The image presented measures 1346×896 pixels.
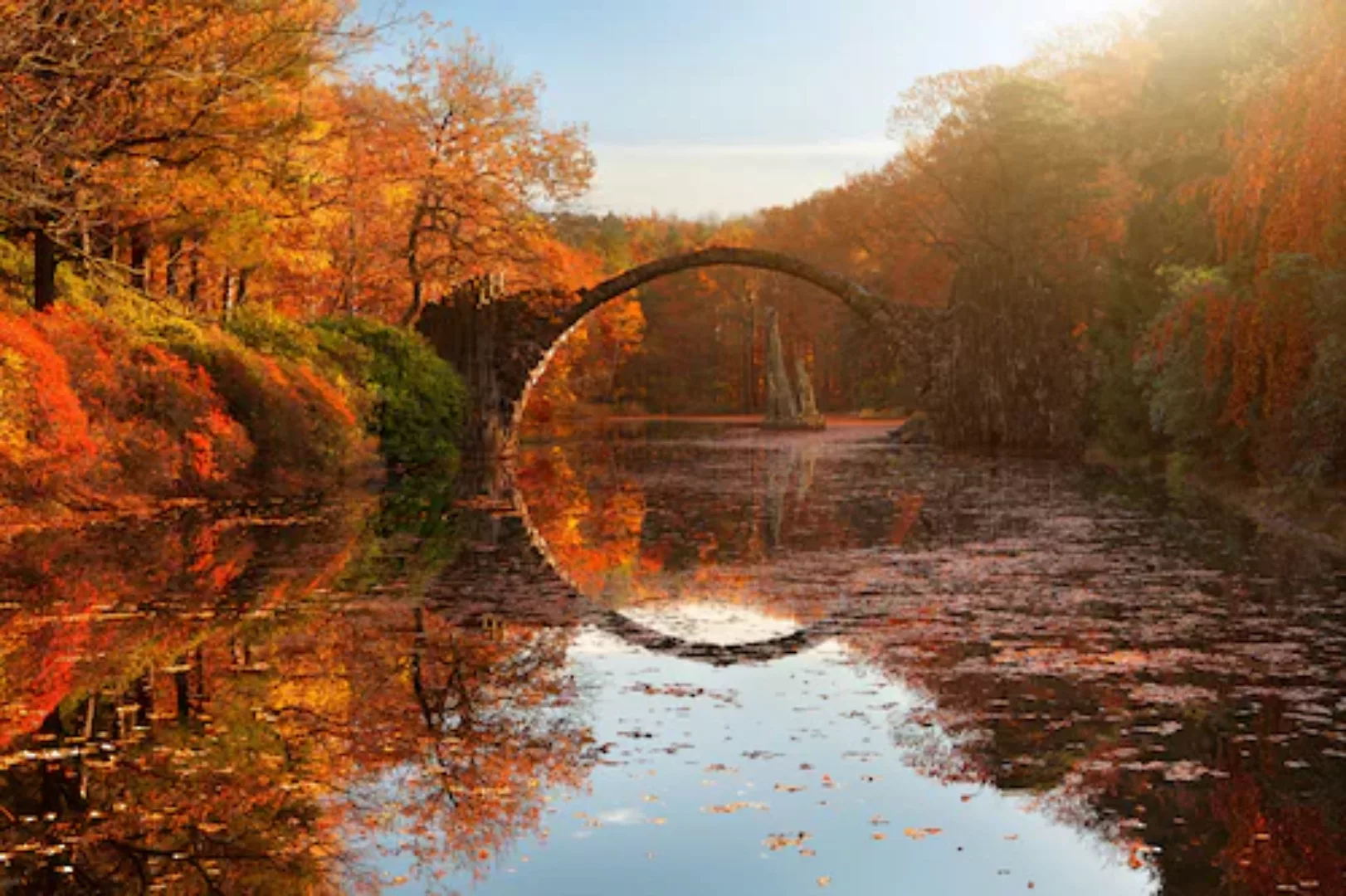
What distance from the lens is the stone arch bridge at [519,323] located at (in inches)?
1515

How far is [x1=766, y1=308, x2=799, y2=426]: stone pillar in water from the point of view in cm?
5753

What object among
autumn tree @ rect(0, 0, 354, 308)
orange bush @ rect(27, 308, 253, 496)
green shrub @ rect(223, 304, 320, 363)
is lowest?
orange bush @ rect(27, 308, 253, 496)

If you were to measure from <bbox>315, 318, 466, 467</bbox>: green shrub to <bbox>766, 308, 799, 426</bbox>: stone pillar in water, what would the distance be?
919 inches

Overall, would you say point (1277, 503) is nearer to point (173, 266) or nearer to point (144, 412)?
Result: point (144, 412)

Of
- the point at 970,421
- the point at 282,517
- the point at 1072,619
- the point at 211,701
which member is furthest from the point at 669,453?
the point at 211,701

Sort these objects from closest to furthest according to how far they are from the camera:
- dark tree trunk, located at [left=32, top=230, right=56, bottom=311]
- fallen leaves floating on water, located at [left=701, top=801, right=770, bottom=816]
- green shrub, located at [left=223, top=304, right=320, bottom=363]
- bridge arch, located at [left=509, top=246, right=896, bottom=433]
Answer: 1. fallen leaves floating on water, located at [left=701, top=801, right=770, bottom=816]
2. dark tree trunk, located at [left=32, top=230, right=56, bottom=311]
3. green shrub, located at [left=223, top=304, right=320, bottom=363]
4. bridge arch, located at [left=509, top=246, right=896, bottom=433]

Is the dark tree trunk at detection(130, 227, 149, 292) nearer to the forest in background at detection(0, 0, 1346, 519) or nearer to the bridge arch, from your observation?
the forest in background at detection(0, 0, 1346, 519)

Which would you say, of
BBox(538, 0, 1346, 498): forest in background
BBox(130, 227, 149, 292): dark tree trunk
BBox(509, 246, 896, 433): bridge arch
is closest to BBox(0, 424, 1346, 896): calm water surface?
BBox(538, 0, 1346, 498): forest in background

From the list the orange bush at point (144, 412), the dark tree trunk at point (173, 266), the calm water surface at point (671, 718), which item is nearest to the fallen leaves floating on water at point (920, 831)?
the calm water surface at point (671, 718)

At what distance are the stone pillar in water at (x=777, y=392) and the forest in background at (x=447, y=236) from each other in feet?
23.9

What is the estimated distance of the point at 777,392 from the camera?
59156 mm

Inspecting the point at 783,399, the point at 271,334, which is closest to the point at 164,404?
the point at 271,334

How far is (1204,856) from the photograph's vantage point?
18.7 ft

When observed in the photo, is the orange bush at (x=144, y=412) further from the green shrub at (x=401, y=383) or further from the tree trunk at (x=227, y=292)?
the tree trunk at (x=227, y=292)
